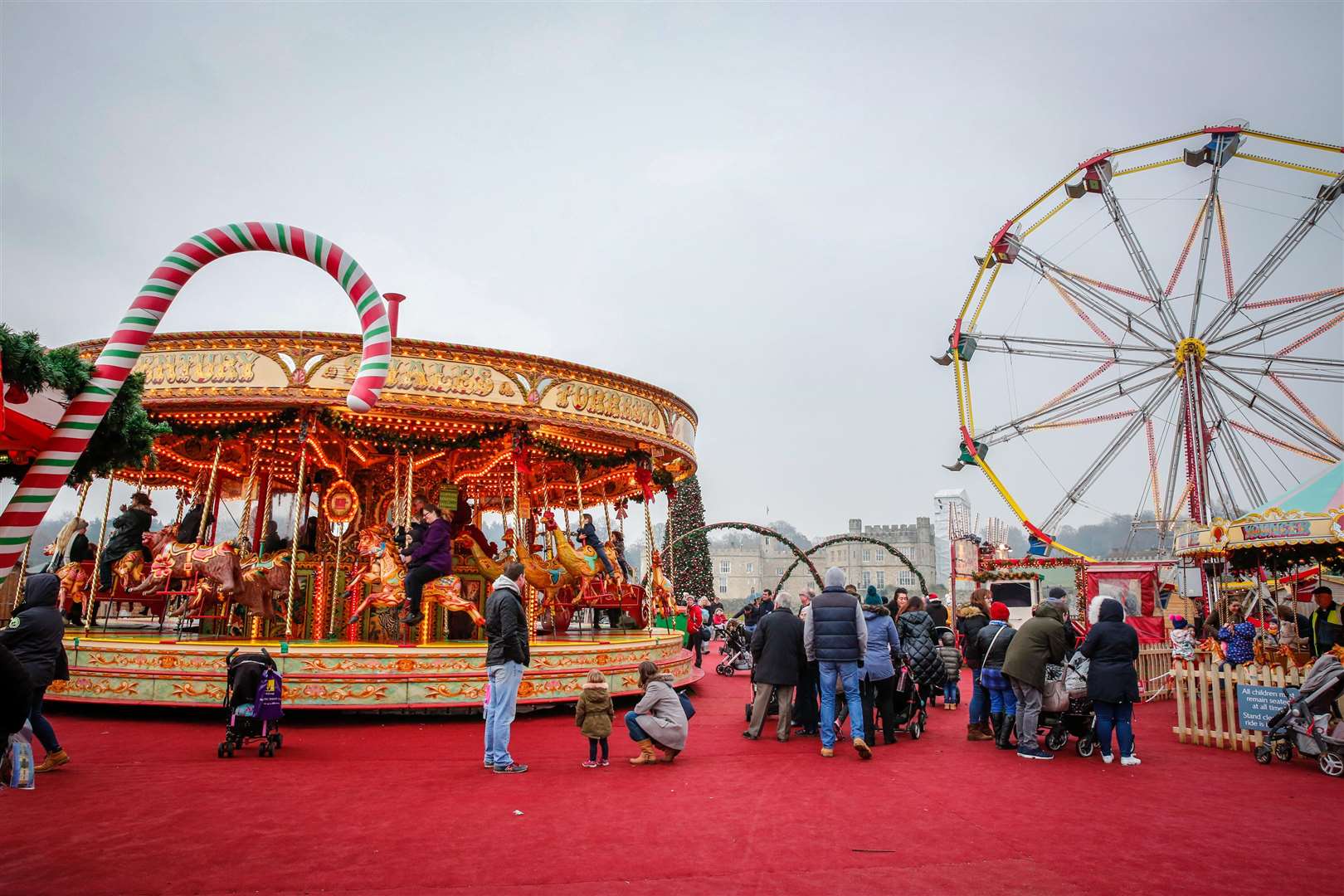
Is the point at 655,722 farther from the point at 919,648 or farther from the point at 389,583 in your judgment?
the point at 389,583

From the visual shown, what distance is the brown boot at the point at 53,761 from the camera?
5996 mm

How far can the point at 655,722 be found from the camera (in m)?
6.93

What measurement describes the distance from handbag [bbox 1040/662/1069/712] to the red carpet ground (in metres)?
0.47

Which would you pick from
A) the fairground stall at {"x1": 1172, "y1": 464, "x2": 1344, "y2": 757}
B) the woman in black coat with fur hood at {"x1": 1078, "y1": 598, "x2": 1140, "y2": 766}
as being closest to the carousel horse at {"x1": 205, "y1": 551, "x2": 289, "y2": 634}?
the woman in black coat with fur hood at {"x1": 1078, "y1": 598, "x2": 1140, "y2": 766}

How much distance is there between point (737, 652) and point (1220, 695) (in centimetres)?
962

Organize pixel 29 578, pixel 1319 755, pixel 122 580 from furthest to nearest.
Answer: pixel 122 580 → pixel 1319 755 → pixel 29 578

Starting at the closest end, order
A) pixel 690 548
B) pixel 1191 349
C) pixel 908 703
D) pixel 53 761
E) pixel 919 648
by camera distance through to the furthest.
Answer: pixel 53 761
pixel 908 703
pixel 919 648
pixel 1191 349
pixel 690 548

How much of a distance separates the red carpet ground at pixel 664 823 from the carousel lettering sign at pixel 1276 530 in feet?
12.0

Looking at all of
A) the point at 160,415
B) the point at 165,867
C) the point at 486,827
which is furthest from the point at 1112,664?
the point at 160,415

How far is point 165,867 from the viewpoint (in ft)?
13.1

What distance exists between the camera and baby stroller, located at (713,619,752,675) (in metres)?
16.1

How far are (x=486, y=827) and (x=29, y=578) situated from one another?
3583mm

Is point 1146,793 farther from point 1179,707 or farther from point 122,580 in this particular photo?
point 122,580

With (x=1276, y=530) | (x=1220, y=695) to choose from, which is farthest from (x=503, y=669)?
(x=1276, y=530)
